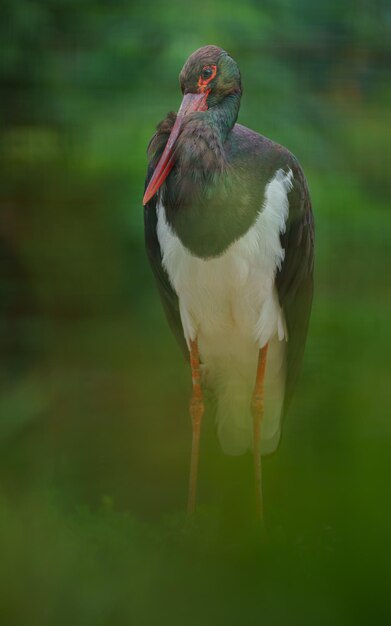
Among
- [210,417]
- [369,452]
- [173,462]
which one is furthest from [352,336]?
[369,452]

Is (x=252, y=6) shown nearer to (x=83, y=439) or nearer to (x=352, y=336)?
(x=352, y=336)

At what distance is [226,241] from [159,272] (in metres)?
0.15

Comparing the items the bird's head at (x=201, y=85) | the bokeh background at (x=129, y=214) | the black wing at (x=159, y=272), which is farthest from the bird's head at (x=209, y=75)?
the bokeh background at (x=129, y=214)

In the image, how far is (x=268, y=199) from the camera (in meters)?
1.22

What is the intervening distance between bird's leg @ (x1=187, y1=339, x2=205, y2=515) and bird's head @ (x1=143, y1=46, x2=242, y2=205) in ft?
1.05

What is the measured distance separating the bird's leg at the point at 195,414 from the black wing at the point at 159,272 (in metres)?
0.06

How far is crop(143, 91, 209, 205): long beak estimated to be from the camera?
1139 mm

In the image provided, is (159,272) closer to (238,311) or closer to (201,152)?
(238,311)

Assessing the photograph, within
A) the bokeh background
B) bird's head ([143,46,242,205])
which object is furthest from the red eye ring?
the bokeh background

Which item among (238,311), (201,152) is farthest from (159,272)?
(201,152)

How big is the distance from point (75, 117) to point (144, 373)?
1.57ft

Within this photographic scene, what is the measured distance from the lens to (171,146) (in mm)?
1146

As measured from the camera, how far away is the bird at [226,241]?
1168mm

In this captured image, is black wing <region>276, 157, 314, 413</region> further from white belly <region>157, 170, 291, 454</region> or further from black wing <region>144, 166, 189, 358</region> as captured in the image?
black wing <region>144, 166, 189, 358</region>
